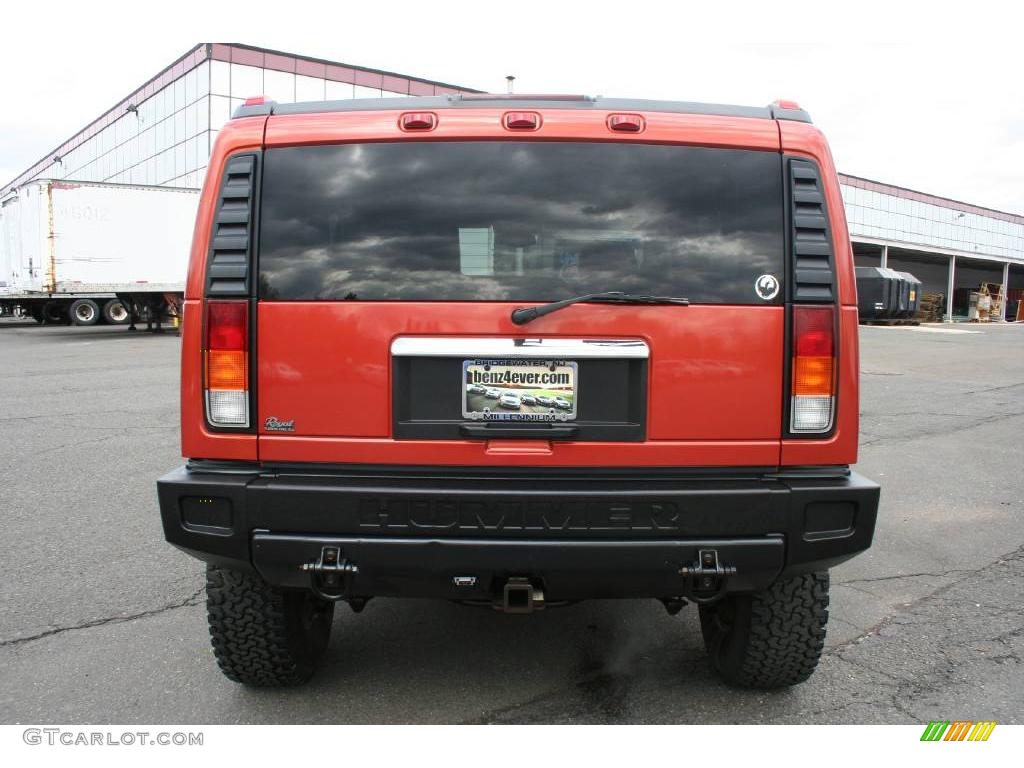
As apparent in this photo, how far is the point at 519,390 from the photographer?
8.31ft

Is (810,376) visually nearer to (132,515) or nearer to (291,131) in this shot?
(291,131)

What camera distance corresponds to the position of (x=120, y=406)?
382 inches

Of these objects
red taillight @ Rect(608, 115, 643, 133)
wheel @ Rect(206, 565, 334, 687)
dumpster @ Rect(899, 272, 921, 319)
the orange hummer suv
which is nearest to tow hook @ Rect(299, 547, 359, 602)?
the orange hummer suv

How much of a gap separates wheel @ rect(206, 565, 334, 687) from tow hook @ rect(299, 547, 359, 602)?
294mm

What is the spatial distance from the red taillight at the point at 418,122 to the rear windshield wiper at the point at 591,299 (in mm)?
669

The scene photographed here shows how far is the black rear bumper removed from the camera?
2469 millimetres

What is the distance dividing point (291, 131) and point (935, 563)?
166 inches

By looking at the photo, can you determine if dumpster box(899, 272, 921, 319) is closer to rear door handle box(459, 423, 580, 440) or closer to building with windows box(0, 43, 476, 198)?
rear door handle box(459, 423, 580, 440)

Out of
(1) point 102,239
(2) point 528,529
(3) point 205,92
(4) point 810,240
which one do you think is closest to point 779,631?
(2) point 528,529

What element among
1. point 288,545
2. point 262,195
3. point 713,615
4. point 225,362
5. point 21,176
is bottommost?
point 713,615

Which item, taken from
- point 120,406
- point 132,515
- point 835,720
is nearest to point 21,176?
point 120,406

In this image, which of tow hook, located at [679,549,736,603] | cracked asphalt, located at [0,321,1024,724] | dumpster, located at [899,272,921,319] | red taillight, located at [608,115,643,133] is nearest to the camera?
tow hook, located at [679,549,736,603]

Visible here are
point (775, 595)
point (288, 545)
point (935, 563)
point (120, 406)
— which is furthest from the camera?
point (120, 406)

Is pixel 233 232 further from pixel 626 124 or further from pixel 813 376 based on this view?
pixel 813 376
